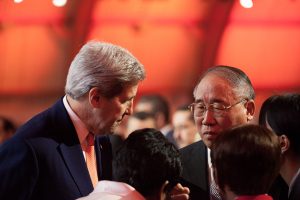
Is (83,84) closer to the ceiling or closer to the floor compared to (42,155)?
closer to the ceiling

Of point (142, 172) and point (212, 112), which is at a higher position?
point (212, 112)

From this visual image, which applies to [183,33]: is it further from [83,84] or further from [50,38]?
[83,84]

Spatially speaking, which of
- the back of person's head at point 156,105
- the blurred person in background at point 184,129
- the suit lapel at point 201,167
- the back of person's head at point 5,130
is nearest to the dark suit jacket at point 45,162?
the suit lapel at point 201,167

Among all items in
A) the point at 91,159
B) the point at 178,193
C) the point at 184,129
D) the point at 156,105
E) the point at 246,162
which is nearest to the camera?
the point at 246,162

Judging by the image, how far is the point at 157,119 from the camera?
285 inches

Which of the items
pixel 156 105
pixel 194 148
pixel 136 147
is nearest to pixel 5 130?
pixel 156 105

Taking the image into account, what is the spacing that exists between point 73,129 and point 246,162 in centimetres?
89

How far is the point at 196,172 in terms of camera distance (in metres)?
3.49

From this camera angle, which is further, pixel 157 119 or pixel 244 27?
pixel 244 27

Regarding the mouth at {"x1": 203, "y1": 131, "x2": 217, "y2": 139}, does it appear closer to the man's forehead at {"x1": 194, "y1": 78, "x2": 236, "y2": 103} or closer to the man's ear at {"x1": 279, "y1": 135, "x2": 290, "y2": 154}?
the man's forehead at {"x1": 194, "y1": 78, "x2": 236, "y2": 103}

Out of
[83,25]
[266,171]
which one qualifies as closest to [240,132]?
[266,171]

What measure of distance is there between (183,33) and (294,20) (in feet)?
4.11

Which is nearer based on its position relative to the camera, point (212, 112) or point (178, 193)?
point (178, 193)

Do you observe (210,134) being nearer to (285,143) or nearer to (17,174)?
(285,143)
